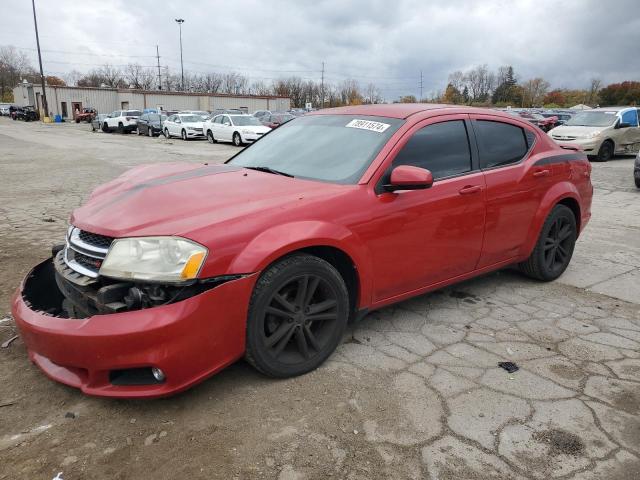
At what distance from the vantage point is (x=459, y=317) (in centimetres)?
387

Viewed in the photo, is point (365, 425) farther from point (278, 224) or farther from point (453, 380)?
point (278, 224)

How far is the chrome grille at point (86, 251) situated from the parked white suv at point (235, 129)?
2044cm

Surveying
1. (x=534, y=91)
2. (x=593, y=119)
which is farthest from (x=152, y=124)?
(x=534, y=91)

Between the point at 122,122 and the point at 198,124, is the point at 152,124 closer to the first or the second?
the point at 122,122

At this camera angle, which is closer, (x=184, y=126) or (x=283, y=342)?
(x=283, y=342)

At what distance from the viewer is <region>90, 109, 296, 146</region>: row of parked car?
2386 cm

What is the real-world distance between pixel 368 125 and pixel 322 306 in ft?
4.60

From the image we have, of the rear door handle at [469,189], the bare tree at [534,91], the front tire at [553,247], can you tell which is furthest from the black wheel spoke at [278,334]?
the bare tree at [534,91]

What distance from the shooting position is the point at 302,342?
2.92m

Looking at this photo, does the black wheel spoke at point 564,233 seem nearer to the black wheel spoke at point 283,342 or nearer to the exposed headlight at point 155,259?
the black wheel spoke at point 283,342

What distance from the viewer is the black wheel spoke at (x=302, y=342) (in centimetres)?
289

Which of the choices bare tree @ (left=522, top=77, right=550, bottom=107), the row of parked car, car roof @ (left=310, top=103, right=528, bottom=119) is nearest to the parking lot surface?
car roof @ (left=310, top=103, right=528, bottom=119)

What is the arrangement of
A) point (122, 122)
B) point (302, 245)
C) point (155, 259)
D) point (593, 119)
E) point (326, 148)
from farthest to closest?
point (122, 122), point (593, 119), point (326, 148), point (302, 245), point (155, 259)

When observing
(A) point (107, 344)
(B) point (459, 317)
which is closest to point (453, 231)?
(B) point (459, 317)
